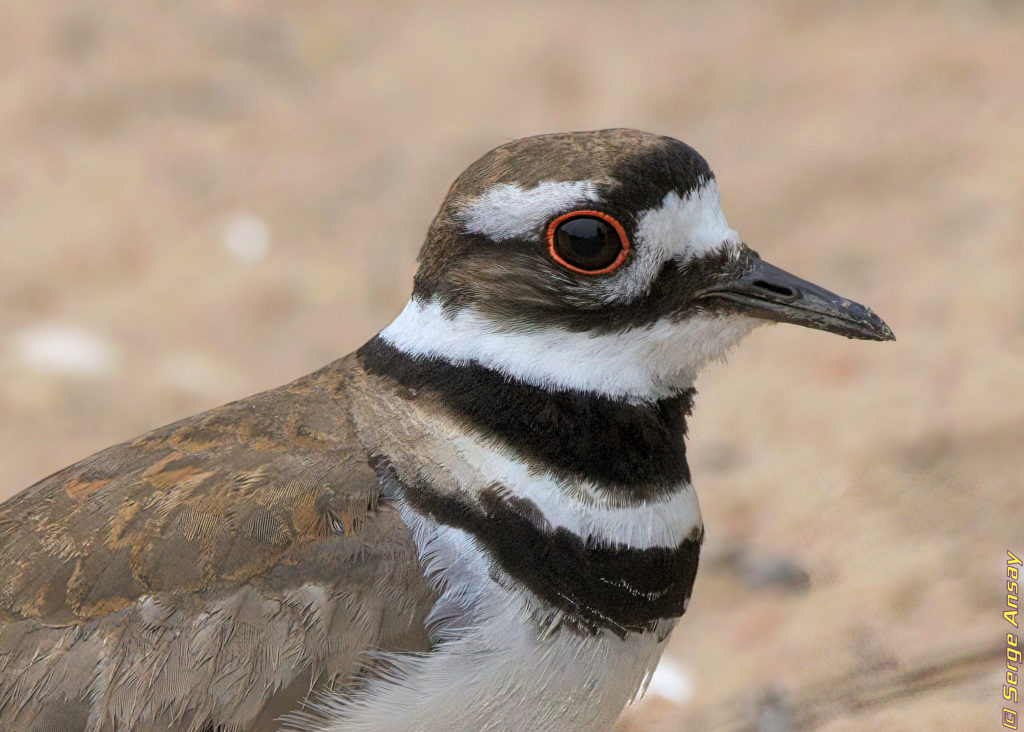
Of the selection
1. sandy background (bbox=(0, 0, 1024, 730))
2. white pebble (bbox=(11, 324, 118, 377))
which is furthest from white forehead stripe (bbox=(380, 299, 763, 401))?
white pebble (bbox=(11, 324, 118, 377))

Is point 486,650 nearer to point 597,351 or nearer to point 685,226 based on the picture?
point 597,351

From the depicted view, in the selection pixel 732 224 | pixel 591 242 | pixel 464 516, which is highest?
pixel 732 224

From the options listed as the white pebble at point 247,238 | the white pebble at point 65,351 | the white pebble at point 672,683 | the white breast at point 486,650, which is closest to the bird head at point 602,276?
the white breast at point 486,650

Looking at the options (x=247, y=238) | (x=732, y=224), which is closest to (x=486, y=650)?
(x=732, y=224)

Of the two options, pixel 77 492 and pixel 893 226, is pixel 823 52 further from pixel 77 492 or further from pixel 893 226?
pixel 77 492

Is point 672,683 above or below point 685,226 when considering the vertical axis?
below
